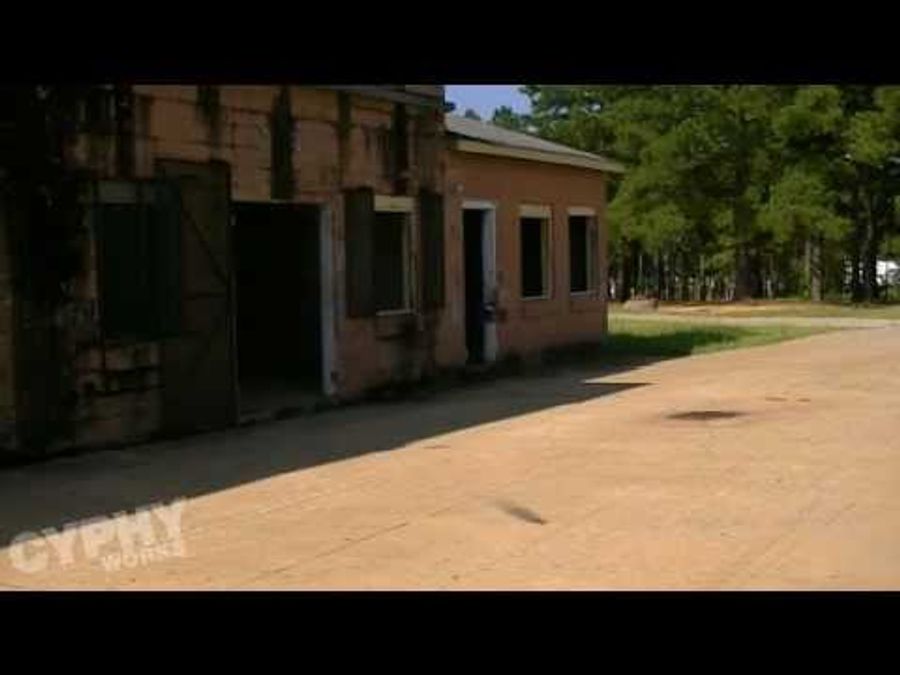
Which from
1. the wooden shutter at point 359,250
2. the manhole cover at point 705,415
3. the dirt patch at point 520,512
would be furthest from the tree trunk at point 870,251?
the dirt patch at point 520,512

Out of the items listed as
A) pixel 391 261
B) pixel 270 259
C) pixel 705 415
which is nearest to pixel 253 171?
pixel 270 259

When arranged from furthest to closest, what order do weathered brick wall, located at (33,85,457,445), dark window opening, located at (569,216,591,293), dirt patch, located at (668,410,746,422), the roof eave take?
dark window opening, located at (569,216,591,293) → the roof eave → dirt patch, located at (668,410,746,422) → weathered brick wall, located at (33,85,457,445)

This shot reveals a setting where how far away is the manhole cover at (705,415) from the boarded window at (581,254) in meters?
9.13

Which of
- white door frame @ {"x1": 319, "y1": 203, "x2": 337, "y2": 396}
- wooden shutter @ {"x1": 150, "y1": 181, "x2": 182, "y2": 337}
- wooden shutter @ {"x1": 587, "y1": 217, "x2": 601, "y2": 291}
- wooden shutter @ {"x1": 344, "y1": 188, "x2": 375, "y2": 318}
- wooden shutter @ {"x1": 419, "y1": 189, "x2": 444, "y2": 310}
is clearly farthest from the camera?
wooden shutter @ {"x1": 587, "y1": 217, "x2": 601, "y2": 291}

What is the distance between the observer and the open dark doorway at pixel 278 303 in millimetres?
15125

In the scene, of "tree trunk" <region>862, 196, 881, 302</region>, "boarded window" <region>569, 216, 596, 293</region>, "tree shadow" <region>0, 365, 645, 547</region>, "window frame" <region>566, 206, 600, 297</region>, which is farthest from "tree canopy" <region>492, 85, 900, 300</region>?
"tree shadow" <region>0, 365, 645, 547</region>

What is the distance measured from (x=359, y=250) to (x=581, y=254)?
854 cm

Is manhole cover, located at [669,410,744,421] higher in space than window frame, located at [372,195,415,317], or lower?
lower

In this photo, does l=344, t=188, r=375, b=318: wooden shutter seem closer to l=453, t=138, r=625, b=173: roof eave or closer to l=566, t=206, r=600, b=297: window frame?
l=453, t=138, r=625, b=173: roof eave

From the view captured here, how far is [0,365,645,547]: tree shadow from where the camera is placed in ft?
29.4

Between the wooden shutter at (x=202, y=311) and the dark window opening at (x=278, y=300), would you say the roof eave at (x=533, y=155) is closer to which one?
the dark window opening at (x=278, y=300)

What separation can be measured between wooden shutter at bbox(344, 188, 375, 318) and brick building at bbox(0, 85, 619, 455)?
0.03 meters

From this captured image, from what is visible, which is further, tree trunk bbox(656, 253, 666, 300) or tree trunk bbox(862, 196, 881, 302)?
tree trunk bbox(656, 253, 666, 300)

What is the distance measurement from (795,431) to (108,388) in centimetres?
627
